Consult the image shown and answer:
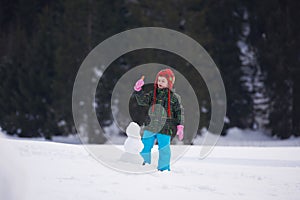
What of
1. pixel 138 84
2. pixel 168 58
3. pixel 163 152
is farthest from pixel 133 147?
pixel 168 58

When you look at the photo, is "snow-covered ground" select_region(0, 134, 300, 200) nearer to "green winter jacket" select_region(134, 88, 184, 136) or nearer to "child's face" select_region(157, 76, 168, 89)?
"green winter jacket" select_region(134, 88, 184, 136)

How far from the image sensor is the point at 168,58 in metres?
19.5

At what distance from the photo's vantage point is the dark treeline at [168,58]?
2023 cm

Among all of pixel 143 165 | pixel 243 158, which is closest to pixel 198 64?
pixel 243 158

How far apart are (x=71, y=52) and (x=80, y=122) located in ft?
13.8

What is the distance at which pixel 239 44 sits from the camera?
23.5 metres

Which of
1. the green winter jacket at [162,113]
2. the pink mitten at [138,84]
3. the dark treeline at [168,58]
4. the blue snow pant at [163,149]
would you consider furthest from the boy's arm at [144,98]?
the dark treeline at [168,58]

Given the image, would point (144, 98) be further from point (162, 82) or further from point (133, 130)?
point (133, 130)

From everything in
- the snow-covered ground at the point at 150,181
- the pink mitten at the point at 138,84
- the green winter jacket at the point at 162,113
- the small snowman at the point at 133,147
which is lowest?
the snow-covered ground at the point at 150,181

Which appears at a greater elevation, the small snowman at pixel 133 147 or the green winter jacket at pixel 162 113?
the green winter jacket at pixel 162 113

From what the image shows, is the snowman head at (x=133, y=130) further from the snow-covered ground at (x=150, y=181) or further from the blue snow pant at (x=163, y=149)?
the snow-covered ground at (x=150, y=181)

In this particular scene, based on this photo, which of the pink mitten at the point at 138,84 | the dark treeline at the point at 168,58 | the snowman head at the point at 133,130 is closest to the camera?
the pink mitten at the point at 138,84

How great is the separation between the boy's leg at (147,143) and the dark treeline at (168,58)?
13930 millimetres

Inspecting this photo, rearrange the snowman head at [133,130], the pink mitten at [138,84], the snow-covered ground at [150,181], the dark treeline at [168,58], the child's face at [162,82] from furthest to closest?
1. the dark treeline at [168,58]
2. the snowman head at [133,130]
3. the child's face at [162,82]
4. the pink mitten at [138,84]
5. the snow-covered ground at [150,181]
